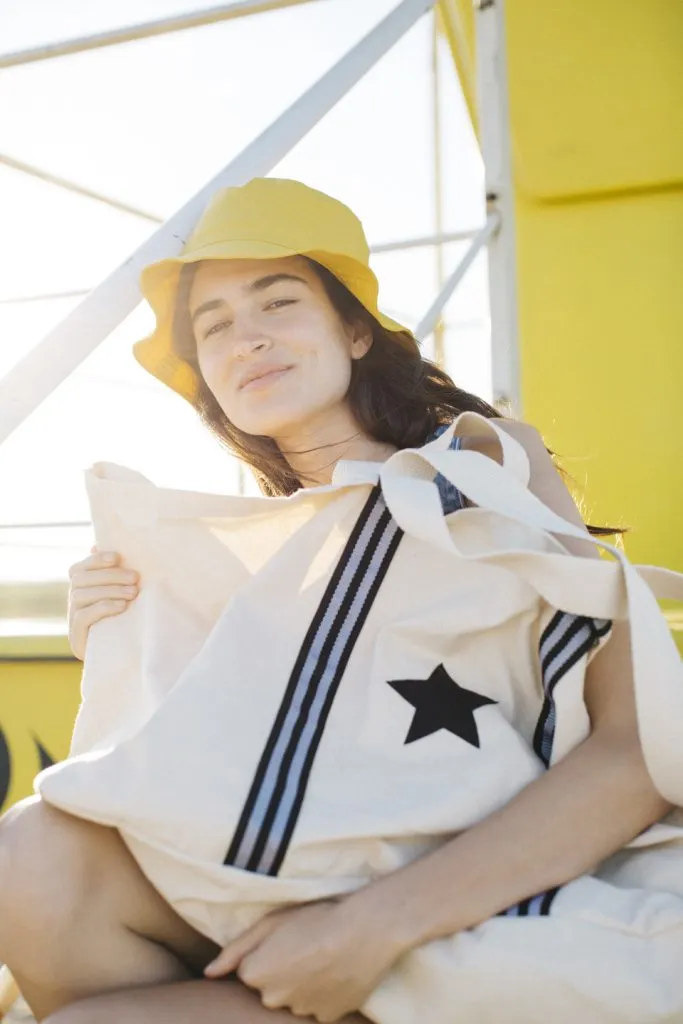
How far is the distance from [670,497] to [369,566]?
1389mm

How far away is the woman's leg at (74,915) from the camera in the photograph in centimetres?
59

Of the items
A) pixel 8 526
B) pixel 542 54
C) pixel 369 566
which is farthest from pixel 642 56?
pixel 8 526

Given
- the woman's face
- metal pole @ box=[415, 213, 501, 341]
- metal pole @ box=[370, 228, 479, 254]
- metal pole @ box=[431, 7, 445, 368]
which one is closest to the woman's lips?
the woman's face

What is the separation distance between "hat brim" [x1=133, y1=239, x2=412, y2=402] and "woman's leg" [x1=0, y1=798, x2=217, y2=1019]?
51cm

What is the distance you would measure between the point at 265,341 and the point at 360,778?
1.73 ft

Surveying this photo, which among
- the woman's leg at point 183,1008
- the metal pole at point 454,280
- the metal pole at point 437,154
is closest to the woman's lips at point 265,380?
the metal pole at point 454,280

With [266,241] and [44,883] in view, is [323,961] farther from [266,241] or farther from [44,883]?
[266,241]

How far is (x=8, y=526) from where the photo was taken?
2.41m

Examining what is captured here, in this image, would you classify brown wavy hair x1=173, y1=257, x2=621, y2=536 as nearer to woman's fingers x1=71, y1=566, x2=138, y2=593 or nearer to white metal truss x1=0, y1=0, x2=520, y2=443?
white metal truss x1=0, y1=0, x2=520, y2=443

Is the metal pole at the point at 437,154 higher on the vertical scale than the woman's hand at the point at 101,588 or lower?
higher

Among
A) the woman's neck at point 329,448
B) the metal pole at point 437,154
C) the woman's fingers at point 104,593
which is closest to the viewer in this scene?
the woman's fingers at point 104,593

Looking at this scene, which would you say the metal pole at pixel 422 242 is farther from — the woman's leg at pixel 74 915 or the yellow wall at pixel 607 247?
the woman's leg at pixel 74 915

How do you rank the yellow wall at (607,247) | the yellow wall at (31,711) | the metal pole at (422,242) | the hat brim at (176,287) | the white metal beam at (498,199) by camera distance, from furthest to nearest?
the metal pole at (422,242) < the yellow wall at (607,247) < the white metal beam at (498,199) < the yellow wall at (31,711) < the hat brim at (176,287)

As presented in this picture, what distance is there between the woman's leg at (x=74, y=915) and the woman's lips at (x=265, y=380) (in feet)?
1.63
